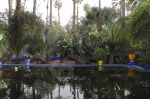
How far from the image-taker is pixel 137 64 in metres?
18.4

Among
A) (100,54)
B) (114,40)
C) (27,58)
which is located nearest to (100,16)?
(114,40)

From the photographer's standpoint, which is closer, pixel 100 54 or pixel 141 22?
pixel 141 22

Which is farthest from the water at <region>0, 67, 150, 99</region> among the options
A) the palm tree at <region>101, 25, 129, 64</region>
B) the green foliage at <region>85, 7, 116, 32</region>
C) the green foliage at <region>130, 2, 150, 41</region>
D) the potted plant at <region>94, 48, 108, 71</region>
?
the green foliage at <region>85, 7, 116, 32</region>

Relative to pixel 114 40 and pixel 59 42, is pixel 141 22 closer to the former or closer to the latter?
pixel 114 40

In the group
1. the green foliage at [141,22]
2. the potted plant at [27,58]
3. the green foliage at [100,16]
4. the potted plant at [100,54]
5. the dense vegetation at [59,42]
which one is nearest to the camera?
the green foliage at [141,22]

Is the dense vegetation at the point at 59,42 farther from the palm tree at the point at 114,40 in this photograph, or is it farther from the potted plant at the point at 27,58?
the potted plant at the point at 27,58

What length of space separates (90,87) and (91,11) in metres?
16.9

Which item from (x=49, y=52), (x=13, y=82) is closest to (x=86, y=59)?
(x=49, y=52)

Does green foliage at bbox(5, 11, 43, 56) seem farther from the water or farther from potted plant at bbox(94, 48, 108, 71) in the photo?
the water

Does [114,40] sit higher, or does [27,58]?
[114,40]

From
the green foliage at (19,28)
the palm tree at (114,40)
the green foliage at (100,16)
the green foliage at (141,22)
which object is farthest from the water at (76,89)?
the green foliage at (100,16)

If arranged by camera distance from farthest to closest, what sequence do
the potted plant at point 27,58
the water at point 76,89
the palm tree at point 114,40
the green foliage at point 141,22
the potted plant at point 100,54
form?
the palm tree at point 114,40 < the potted plant at point 100,54 < the potted plant at point 27,58 < the green foliage at point 141,22 < the water at point 76,89

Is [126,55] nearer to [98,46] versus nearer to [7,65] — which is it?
[98,46]

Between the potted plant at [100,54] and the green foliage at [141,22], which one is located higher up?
the green foliage at [141,22]
